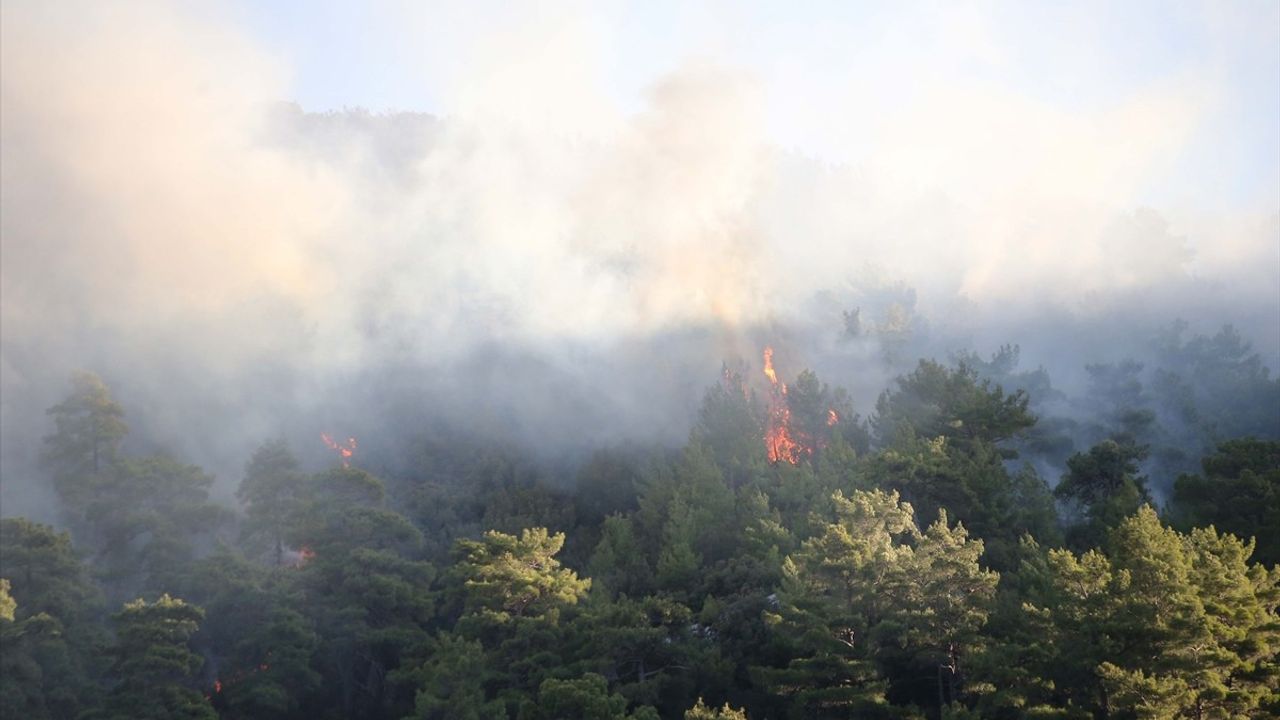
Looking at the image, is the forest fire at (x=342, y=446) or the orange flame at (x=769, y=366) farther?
the orange flame at (x=769, y=366)

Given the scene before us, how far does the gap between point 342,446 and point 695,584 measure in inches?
1553

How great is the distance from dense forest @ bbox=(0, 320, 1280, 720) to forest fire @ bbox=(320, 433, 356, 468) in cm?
872

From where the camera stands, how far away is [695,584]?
42.2 m

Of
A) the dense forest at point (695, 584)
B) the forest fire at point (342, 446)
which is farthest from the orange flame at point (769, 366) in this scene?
the forest fire at point (342, 446)

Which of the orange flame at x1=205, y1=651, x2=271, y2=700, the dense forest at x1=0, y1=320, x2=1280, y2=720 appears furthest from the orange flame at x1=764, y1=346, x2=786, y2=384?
the orange flame at x1=205, y1=651, x2=271, y2=700

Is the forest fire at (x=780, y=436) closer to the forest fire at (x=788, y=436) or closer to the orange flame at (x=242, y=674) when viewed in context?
the forest fire at (x=788, y=436)

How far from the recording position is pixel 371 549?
150ft

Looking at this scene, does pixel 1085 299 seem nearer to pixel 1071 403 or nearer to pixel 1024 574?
pixel 1071 403

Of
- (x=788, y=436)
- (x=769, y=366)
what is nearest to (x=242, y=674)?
(x=788, y=436)

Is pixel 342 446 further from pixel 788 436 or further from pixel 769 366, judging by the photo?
pixel 788 436

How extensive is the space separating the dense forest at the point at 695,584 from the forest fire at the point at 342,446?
872 centimetres

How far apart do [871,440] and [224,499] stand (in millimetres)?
40118

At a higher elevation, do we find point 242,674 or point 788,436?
point 788,436

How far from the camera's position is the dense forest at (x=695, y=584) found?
29.5 m
